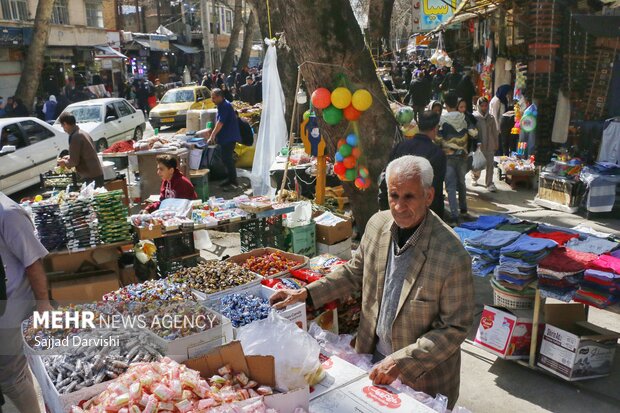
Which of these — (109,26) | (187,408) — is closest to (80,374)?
(187,408)

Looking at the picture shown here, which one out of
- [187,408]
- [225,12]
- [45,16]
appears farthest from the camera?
[225,12]

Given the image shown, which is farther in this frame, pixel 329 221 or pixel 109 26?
pixel 109 26

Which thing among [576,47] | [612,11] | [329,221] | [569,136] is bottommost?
[329,221]

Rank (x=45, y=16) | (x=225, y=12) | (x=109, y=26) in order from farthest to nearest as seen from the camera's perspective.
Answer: (x=225, y=12) → (x=109, y=26) → (x=45, y=16)

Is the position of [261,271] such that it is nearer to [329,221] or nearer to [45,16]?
[329,221]

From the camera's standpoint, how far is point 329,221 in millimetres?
6766

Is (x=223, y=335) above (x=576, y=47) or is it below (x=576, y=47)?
below

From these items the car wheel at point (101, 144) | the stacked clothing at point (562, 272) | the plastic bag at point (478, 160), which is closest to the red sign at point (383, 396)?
the stacked clothing at point (562, 272)

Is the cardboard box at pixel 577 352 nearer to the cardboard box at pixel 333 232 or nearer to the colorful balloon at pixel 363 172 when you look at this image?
the cardboard box at pixel 333 232

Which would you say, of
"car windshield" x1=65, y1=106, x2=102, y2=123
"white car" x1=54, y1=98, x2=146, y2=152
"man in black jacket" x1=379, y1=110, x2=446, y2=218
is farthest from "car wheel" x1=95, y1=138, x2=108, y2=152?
"man in black jacket" x1=379, y1=110, x2=446, y2=218

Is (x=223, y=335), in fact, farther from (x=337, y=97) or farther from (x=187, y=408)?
(x=337, y=97)

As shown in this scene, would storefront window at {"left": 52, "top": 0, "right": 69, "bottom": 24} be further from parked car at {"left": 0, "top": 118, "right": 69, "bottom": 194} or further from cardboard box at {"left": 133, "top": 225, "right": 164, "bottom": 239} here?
cardboard box at {"left": 133, "top": 225, "right": 164, "bottom": 239}

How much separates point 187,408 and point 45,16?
821 inches

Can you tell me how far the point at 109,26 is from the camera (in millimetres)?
40812
